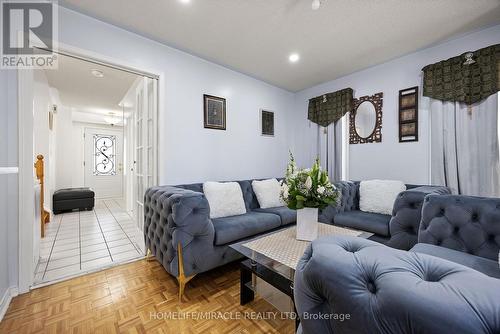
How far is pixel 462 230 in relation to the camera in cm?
143

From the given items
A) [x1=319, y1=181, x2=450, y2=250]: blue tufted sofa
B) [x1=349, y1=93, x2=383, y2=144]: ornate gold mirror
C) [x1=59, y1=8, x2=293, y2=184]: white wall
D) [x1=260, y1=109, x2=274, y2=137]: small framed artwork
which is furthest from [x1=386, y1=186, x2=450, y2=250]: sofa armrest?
[x1=260, y1=109, x2=274, y2=137]: small framed artwork

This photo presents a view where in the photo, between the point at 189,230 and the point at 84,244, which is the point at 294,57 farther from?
the point at 84,244

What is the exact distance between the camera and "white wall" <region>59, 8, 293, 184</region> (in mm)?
2094

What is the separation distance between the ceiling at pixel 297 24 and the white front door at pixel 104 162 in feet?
17.1

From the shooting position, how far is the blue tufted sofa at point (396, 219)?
1971 millimetres

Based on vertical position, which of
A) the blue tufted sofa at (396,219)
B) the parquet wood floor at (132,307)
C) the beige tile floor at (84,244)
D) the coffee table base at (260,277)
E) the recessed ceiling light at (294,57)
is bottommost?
the parquet wood floor at (132,307)

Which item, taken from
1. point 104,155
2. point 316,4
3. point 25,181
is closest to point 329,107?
point 316,4

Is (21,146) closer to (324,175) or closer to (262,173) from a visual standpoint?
(324,175)

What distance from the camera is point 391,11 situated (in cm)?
191

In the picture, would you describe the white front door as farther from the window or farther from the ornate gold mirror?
the ornate gold mirror

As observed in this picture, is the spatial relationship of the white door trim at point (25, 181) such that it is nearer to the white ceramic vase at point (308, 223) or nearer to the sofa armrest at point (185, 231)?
the sofa armrest at point (185, 231)

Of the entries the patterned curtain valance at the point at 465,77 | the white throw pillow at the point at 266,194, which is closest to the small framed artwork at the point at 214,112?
the white throw pillow at the point at 266,194

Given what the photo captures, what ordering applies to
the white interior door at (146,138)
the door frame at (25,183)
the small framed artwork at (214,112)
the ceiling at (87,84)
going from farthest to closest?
the ceiling at (87,84) → the small framed artwork at (214,112) → the white interior door at (146,138) → the door frame at (25,183)

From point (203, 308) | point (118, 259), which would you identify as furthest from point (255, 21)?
point (118, 259)
